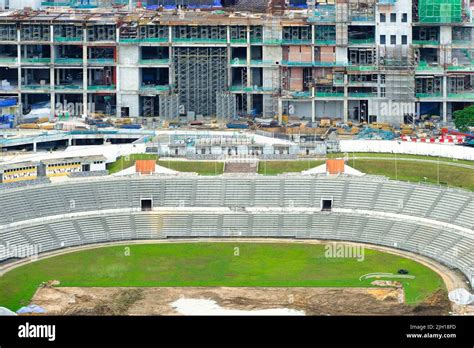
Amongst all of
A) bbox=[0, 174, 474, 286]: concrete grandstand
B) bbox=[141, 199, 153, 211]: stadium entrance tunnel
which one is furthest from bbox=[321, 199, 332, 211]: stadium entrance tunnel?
bbox=[141, 199, 153, 211]: stadium entrance tunnel

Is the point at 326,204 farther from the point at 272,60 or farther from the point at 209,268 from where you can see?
the point at 272,60

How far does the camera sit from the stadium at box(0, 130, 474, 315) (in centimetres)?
7069

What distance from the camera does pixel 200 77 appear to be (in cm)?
13125

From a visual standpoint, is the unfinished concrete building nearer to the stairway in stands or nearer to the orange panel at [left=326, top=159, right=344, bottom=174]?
the stairway in stands

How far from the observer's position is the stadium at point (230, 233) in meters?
70.7

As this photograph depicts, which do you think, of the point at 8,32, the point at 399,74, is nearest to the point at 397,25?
the point at 399,74

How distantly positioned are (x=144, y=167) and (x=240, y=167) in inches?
346

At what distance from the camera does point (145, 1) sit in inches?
5891

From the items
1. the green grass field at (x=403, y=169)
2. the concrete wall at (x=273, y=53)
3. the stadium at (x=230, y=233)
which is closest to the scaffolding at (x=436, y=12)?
the concrete wall at (x=273, y=53)

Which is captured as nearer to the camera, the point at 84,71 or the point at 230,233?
the point at 230,233

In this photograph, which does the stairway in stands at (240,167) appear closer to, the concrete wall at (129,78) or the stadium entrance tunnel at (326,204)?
the stadium entrance tunnel at (326,204)
